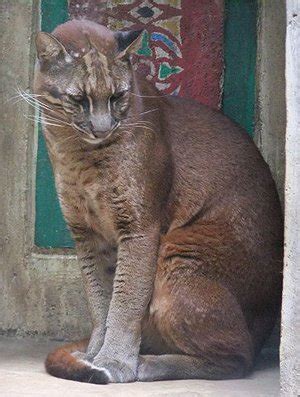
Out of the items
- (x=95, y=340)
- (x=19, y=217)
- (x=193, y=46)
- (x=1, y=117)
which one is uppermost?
(x=193, y=46)

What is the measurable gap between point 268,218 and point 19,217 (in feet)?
5.07

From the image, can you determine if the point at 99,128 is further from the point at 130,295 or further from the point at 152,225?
the point at 130,295

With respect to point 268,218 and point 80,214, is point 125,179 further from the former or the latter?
point 268,218

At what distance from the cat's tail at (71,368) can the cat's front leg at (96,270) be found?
0.33 m

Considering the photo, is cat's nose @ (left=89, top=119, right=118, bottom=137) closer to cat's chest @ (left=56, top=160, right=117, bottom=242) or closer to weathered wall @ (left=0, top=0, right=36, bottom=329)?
cat's chest @ (left=56, top=160, right=117, bottom=242)

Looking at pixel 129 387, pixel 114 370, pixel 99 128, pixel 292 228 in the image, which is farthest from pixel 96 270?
pixel 292 228

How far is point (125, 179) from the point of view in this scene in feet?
18.2

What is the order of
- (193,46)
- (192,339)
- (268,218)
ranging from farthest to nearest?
1. (193,46)
2. (268,218)
3. (192,339)

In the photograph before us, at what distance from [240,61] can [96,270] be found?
1.50 metres

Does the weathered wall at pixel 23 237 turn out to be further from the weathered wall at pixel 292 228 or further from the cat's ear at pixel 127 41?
the weathered wall at pixel 292 228

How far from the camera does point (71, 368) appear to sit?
214 inches

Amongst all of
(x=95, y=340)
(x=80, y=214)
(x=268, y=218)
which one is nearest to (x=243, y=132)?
(x=268, y=218)

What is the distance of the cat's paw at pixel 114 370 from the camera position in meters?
5.43

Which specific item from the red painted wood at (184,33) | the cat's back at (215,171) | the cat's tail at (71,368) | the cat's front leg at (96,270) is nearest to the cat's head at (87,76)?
the cat's back at (215,171)
